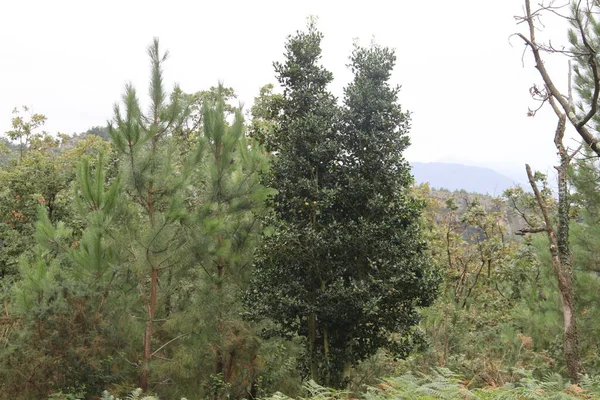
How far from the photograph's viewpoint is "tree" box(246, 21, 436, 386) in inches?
328

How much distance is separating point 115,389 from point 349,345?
3.91 meters

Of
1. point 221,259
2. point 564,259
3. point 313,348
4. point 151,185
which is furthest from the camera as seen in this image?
point 221,259

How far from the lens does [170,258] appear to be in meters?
8.52

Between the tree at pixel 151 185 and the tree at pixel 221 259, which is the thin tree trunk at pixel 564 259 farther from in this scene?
the tree at pixel 151 185

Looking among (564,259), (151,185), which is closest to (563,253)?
(564,259)

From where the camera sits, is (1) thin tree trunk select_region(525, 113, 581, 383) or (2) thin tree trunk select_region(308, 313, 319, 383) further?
(2) thin tree trunk select_region(308, 313, 319, 383)

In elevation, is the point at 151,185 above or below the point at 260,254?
above

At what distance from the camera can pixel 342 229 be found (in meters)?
8.38

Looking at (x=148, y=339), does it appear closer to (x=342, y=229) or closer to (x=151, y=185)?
(x=151, y=185)

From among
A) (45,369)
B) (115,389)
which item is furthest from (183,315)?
(45,369)

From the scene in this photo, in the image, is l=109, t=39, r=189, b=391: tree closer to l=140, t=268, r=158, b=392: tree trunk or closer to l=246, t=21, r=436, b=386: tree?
l=140, t=268, r=158, b=392: tree trunk

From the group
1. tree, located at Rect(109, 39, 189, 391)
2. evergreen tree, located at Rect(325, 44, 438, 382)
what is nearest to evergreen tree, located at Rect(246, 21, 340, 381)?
evergreen tree, located at Rect(325, 44, 438, 382)

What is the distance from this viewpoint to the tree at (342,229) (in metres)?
8.32

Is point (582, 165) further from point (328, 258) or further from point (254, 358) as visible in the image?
point (254, 358)
